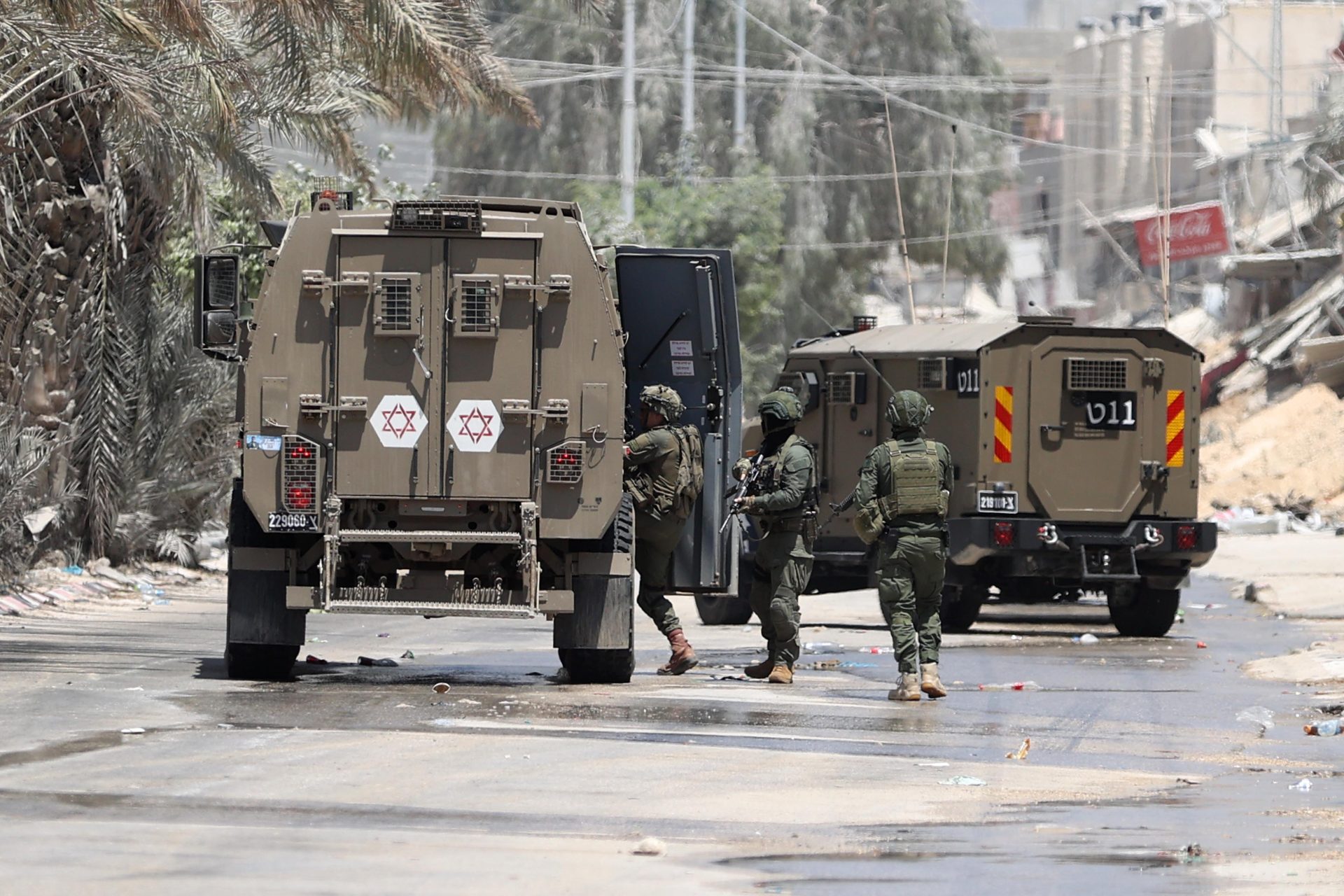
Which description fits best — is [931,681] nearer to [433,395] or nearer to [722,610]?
[433,395]

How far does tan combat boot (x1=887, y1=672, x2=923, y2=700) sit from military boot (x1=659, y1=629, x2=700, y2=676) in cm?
149

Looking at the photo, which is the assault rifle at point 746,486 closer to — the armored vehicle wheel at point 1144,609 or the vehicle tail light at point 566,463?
the vehicle tail light at point 566,463

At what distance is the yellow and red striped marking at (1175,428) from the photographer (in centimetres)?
1808

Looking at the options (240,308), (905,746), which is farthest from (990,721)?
(240,308)

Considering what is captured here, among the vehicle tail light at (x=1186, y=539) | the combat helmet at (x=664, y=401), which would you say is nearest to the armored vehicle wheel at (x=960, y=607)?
the vehicle tail light at (x=1186, y=539)

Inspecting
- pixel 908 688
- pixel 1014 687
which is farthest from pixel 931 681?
pixel 1014 687

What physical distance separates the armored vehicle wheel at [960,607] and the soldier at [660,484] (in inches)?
203

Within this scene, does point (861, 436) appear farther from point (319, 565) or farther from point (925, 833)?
point (925, 833)

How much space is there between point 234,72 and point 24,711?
7.97 m

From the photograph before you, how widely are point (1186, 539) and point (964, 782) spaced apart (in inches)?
369

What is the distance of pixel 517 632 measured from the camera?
59.3 ft

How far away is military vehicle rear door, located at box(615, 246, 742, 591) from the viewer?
1367cm

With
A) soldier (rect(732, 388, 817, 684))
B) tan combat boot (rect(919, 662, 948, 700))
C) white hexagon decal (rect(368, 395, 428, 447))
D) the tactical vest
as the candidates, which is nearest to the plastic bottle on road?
tan combat boot (rect(919, 662, 948, 700))

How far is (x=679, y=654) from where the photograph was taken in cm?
1364
